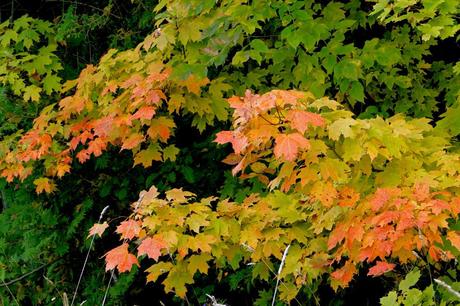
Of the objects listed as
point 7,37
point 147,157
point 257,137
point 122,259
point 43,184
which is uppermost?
point 7,37

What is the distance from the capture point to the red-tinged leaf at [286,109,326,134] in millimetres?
2742

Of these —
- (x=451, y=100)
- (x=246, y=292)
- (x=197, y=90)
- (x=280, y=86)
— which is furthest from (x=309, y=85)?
(x=246, y=292)

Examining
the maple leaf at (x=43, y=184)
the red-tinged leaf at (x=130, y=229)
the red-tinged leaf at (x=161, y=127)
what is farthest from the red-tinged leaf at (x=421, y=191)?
the maple leaf at (x=43, y=184)

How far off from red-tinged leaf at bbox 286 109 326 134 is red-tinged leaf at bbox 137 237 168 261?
0.85 metres

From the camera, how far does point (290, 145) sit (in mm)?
2719

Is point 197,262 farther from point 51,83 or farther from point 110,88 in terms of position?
point 51,83

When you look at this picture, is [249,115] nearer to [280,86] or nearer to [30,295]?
[280,86]

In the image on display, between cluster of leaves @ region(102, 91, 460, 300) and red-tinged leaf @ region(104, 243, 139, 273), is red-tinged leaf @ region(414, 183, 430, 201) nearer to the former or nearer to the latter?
cluster of leaves @ region(102, 91, 460, 300)

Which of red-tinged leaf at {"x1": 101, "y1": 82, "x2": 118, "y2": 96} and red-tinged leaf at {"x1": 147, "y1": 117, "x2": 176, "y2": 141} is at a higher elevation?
red-tinged leaf at {"x1": 101, "y1": 82, "x2": 118, "y2": 96}

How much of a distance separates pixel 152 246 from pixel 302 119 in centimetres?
93

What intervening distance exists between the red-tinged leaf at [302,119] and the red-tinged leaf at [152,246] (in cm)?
85

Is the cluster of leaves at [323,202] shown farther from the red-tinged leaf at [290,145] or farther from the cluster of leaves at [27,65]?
the cluster of leaves at [27,65]

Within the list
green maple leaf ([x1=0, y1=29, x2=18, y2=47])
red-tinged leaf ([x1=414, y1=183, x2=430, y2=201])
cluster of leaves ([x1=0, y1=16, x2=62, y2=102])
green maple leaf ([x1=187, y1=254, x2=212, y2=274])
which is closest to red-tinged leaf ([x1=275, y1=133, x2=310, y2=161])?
red-tinged leaf ([x1=414, y1=183, x2=430, y2=201])

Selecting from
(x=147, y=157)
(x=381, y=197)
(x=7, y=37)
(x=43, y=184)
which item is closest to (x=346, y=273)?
(x=381, y=197)
